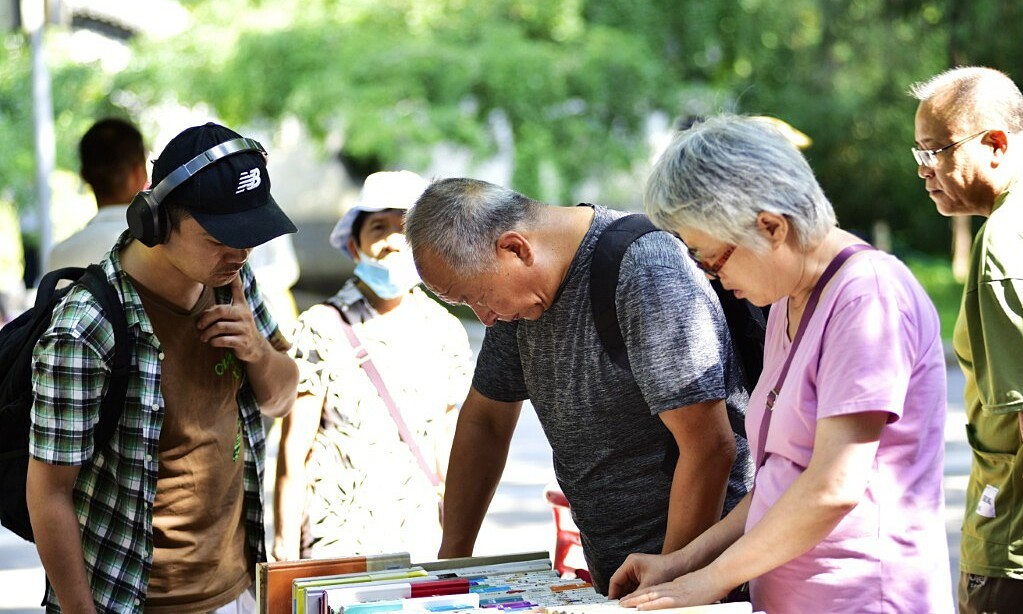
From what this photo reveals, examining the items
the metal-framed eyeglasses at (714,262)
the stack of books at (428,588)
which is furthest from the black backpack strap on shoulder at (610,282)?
the stack of books at (428,588)

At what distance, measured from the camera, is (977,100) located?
3043 mm

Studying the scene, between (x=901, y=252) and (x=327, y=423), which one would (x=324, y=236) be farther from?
(x=901, y=252)

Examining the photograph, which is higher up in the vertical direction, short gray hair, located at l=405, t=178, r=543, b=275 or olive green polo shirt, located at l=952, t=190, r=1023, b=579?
short gray hair, located at l=405, t=178, r=543, b=275

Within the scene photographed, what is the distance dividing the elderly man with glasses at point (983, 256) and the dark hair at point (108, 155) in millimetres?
2769

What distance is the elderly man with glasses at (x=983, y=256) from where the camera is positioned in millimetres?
2879

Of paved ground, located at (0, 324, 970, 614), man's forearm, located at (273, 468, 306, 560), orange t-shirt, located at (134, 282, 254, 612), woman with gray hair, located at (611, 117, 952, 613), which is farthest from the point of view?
paved ground, located at (0, 324, 970, 614)

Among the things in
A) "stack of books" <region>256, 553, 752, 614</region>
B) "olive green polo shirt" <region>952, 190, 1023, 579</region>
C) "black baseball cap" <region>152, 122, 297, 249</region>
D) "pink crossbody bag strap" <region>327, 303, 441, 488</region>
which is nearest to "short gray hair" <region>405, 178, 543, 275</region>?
"black baseball cap" <region>152, 122, 297, 249</region>

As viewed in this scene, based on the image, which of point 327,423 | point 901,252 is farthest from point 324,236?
point 901,252

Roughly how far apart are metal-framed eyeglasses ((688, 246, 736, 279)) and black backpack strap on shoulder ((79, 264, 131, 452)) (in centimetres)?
126

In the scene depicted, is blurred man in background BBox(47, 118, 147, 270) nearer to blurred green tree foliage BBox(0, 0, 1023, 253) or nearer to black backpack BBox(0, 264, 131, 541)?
black backpack BBox(0, 264, 131, 541)

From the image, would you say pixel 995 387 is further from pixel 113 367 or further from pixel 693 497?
pixel 113 367

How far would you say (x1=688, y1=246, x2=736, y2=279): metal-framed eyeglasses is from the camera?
6.73ft

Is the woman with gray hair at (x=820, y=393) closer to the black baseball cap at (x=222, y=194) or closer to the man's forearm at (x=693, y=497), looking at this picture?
the man's forearm at (x=693, y=497)

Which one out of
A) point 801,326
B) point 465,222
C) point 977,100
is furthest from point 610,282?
point 977,100
